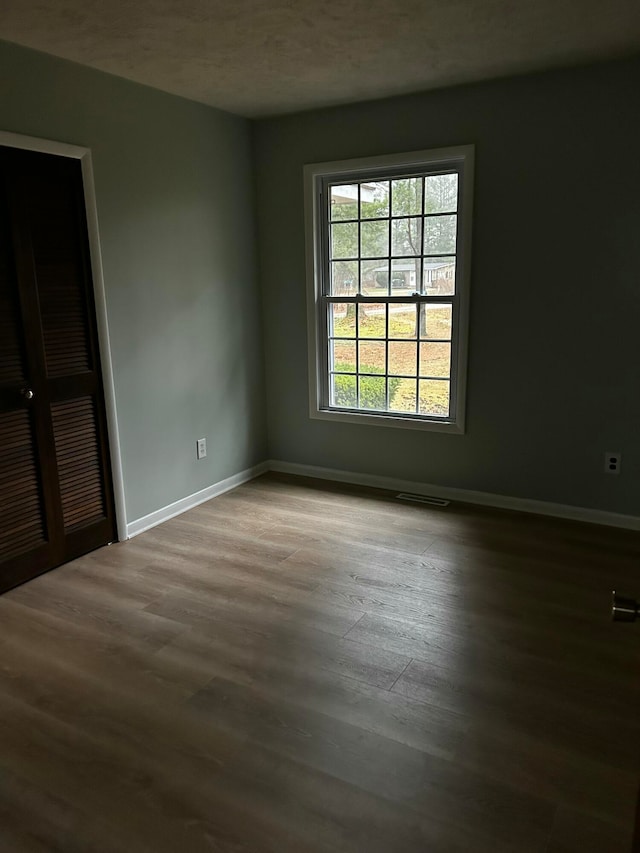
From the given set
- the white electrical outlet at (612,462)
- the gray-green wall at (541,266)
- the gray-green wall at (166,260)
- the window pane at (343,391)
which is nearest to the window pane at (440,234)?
the gray-green wall at (541,266)

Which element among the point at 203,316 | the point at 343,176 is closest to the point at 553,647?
the point at 203,316

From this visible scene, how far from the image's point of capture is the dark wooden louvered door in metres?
2.84

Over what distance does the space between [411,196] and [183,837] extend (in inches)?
136

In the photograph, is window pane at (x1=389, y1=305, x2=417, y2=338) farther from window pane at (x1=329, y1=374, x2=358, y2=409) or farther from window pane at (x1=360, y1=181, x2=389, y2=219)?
window pane at (x1=360, y1=181, x2=389, y2=219)

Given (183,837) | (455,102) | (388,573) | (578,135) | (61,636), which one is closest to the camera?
(183,837)

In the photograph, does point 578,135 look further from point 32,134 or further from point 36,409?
point 36,409

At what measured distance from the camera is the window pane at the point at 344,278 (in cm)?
416

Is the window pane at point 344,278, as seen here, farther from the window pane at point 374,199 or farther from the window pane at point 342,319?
the window pane at point 374,199

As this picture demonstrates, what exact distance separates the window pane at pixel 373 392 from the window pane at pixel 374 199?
3.47ft

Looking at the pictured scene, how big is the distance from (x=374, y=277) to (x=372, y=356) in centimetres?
52

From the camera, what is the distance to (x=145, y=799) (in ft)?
5.85

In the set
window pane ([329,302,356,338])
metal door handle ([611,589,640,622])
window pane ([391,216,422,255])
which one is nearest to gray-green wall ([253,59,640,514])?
window pane ([391,216,422,255])

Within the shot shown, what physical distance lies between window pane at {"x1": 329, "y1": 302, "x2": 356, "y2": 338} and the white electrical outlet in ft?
5.76

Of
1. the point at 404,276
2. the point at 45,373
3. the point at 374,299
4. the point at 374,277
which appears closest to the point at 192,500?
the point at 45,373
